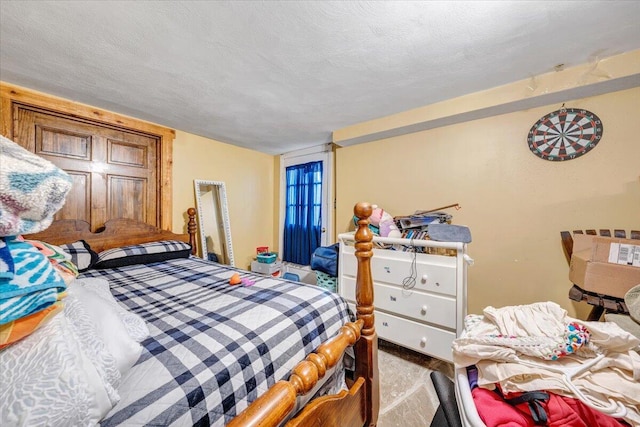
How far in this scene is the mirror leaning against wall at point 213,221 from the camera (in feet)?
9.21

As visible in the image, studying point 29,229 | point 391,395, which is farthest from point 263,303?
point 391,395

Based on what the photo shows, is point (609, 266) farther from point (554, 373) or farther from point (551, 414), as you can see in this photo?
point (551, 414)

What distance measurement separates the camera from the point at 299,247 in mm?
3342

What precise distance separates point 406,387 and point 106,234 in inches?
111

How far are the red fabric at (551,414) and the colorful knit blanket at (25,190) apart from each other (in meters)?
1.22

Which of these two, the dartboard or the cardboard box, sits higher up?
the dartboard

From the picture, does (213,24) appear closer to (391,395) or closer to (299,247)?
(391,395)

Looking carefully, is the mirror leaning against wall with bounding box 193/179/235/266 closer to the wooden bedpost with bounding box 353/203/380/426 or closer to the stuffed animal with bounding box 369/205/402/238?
the stuffed animal with bounding box 369/205/402/238

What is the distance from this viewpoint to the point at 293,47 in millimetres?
1322

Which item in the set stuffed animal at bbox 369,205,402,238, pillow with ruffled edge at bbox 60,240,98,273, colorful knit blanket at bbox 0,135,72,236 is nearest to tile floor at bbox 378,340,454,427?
Answer: stuffed animal at bbox 369,205,402,238

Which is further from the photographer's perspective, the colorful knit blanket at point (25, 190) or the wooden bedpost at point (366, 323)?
the wooden bedpost at point (366, 323)

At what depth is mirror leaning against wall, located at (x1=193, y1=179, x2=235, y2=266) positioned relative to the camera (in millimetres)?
2807

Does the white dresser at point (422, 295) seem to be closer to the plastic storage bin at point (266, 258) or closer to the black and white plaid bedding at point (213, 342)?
the black and white plaid bedding at point (213, 342)

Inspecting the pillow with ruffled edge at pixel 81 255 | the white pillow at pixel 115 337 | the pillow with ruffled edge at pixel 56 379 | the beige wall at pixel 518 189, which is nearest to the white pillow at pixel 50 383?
the pillow with ruffled edge at pixel 56 379
